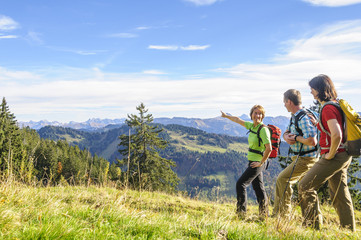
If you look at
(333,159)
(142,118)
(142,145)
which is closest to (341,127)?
(333,159)

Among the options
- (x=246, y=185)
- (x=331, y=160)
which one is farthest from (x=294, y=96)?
(x=246, y=185)

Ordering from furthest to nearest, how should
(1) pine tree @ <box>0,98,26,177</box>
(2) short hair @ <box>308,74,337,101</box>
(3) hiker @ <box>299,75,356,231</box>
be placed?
(1) pine tree @ <box>0,98,26,177</box> → (2) short hair @ <box>308,74,337,101</box> → (3) hiker @ <box>299,75,356,231</box>

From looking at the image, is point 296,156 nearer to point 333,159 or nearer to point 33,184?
point 333,159

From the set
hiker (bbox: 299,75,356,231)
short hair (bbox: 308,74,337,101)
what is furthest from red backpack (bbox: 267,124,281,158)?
short hair (bbox: 308,74,337,101)

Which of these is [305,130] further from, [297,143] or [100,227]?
[100,227]

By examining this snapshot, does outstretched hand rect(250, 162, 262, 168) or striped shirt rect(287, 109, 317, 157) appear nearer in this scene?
striped shirt rect(287, 109, 317, 157)

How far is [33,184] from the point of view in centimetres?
582

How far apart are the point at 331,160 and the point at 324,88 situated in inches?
53.4

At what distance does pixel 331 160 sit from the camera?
183 inches

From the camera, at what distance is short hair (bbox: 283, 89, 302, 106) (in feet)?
18.0

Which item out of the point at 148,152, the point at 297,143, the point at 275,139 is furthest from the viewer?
the point at 148,152

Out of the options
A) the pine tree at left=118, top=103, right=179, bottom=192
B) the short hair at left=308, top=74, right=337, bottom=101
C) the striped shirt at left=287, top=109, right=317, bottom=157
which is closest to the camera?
the short hair at left=308, top=74, right=337, bottom=101

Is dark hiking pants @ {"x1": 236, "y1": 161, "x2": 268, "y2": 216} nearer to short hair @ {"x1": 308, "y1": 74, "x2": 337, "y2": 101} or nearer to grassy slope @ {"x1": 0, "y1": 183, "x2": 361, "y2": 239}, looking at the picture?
grassy slope @ {"x1": 0, "y1": 183, "x2": 361, "y2": 239}

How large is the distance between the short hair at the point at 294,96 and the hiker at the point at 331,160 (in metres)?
0.68
